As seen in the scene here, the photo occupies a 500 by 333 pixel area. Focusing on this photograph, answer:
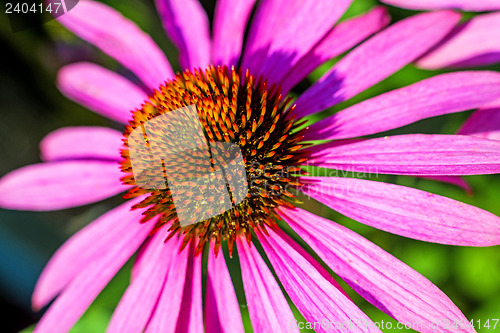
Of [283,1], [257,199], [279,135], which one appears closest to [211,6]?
[283,1]

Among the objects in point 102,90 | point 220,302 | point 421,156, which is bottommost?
point 220,302

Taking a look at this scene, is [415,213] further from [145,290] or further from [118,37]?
[118,37]

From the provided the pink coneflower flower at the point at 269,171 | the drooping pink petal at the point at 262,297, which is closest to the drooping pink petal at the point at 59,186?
the pink coneflower flower at the point at 269,171

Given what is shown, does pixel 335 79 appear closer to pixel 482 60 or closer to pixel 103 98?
pixel 482 60

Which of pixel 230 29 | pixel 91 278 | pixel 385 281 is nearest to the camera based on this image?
pixel 385 281

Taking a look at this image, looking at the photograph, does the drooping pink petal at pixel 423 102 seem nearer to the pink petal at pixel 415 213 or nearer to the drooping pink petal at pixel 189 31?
the pink petal at pixel 415 213

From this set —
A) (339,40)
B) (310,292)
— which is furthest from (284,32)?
(310,292)

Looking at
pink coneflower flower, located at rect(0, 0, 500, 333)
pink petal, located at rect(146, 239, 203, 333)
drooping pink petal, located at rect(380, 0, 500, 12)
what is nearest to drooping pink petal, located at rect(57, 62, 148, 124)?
pink coneflower flower, located at rect(0, 0, 500, 333)
